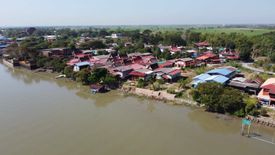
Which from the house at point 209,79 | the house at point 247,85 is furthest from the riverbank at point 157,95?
the house at point 247,85

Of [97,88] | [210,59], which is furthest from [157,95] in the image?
[210,59]

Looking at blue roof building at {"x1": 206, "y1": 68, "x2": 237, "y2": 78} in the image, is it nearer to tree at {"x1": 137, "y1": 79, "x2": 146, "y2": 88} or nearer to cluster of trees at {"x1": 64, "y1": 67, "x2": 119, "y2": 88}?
tree at {"x1": 137, "y1": 79, "x2": 146, "y2": 88}

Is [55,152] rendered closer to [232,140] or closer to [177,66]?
[232,140]

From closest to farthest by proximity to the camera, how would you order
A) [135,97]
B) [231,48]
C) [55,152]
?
[55,152] → [135,97] → [231,48]

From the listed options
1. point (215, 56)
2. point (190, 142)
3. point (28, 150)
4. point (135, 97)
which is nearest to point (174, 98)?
point (135, 97)

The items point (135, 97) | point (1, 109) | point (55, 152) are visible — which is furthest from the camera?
point (135, 97)

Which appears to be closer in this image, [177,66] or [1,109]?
[1,109]

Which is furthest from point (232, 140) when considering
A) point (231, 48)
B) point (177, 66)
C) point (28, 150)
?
point (231, 48)
